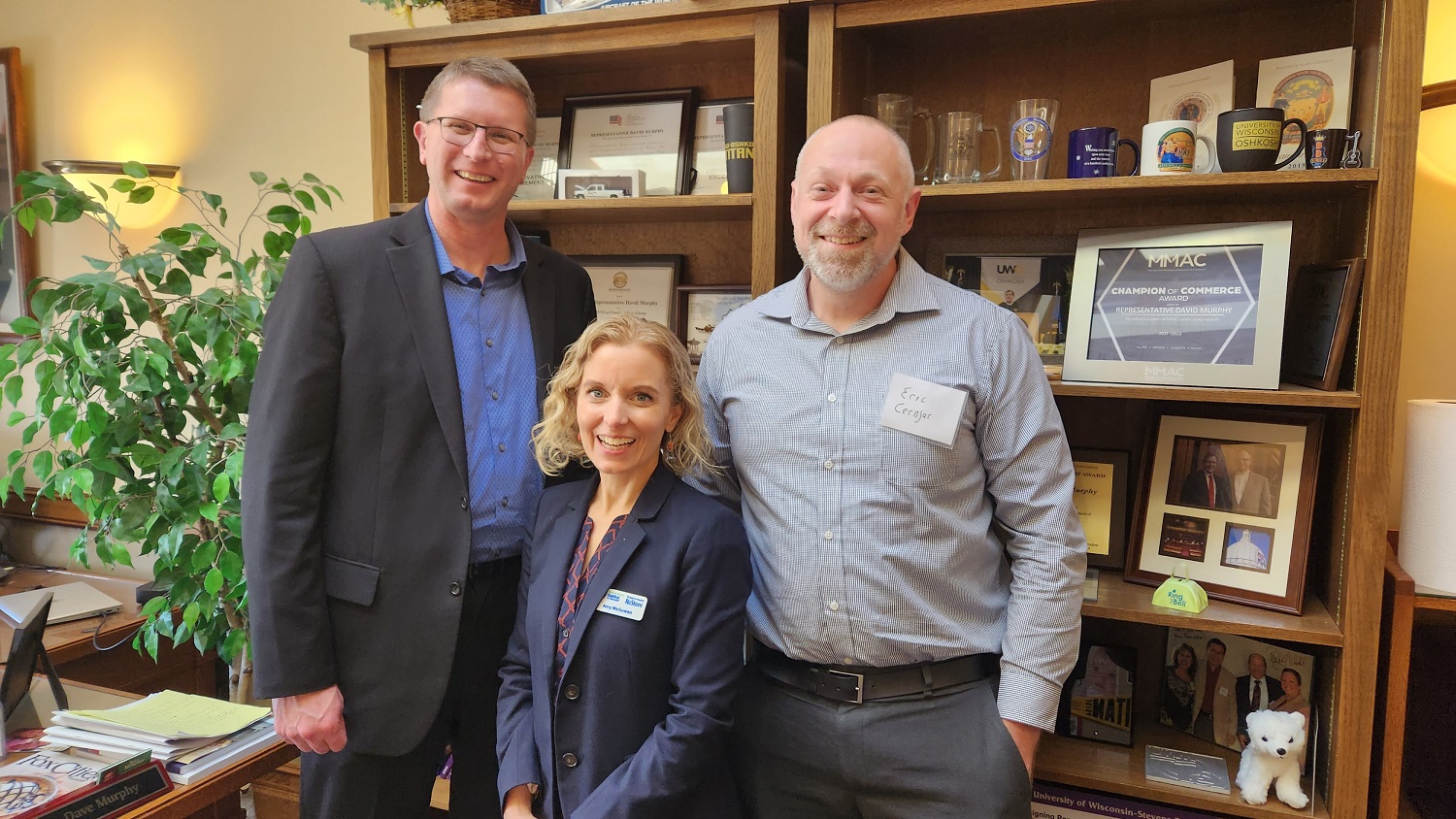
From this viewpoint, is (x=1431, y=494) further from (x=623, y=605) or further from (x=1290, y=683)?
(x=623, y=605)

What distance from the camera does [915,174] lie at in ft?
6.63

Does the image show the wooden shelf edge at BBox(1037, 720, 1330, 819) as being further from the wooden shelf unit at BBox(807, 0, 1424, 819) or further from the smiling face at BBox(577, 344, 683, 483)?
the smiling face at BBox(577, 344, 683, 483)

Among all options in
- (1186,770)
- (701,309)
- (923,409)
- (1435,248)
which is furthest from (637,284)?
(1435,248)

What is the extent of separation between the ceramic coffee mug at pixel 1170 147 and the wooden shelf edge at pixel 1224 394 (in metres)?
0.41

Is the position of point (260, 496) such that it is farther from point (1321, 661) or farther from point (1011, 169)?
point (1321, 661)

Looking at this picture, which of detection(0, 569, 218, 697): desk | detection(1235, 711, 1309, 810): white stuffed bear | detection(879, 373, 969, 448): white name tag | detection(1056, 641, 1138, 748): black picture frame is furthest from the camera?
detection(0, 569, 218, 697): desk

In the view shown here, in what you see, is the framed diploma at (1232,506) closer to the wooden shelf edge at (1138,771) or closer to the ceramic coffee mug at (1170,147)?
the wooden shelf edge at (1138,771)

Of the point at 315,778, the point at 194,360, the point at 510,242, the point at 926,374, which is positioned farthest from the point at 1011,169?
the point at 194,360

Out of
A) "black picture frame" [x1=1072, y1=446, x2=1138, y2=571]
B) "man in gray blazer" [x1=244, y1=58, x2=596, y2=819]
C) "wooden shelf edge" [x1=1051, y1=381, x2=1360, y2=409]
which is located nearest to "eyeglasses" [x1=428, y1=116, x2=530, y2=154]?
"man in gray blazer" [x1=244, y1=58, x2=596, y2=819]

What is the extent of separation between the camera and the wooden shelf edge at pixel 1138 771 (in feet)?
5.88

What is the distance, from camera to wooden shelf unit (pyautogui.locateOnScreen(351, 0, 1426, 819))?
1.66 m

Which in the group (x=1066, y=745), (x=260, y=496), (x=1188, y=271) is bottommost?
(x=1066, y=745)

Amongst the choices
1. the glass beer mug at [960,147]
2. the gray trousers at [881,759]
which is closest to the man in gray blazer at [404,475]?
the gray trousers at [881,759]

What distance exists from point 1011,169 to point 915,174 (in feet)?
0.68
